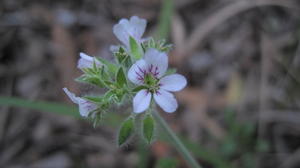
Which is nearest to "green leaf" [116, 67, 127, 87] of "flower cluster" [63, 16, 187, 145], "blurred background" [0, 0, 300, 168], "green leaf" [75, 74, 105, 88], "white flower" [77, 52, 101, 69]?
"flower cluster" [63, 16, 187, 145]

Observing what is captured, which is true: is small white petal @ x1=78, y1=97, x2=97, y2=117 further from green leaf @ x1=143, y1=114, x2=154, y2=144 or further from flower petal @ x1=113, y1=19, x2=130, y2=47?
flower petal @ x1=113, y1=19, x2=130, y2=47

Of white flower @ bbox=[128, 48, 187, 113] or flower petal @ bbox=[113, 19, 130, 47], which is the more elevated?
flower petal @ bbox=[113, 19, 130, 47]

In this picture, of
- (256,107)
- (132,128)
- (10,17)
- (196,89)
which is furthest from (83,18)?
(132,128)

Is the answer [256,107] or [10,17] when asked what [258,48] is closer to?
[256,107]

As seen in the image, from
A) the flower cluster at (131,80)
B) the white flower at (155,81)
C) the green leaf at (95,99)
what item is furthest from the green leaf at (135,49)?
the green leaf at (95,99)

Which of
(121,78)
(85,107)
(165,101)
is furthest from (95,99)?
(165,101)

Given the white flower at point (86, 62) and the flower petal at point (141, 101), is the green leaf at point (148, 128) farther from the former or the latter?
the white flower at point (86, 62)
